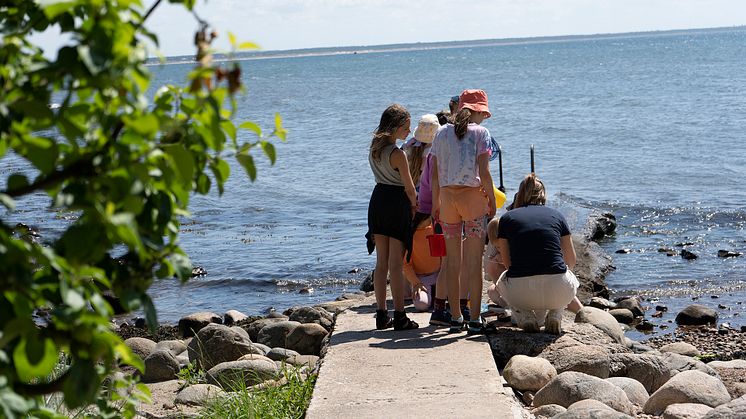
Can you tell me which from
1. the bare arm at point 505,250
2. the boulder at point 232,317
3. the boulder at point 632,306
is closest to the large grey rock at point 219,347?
the bare arm at point 505,250

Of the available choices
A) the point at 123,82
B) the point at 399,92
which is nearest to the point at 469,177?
the point at 123,82

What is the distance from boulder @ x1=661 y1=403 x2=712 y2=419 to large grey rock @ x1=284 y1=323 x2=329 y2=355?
3.91m

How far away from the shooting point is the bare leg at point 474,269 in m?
7.52

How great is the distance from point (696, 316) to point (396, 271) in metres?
5.60

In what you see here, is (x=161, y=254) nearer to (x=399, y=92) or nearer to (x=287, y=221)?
(x=287, y=221)

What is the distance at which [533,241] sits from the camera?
296 inches

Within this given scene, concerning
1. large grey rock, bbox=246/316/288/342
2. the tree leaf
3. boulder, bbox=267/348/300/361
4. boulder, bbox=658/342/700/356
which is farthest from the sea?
boulder, bbox=267/348/300/361

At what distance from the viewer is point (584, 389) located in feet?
21.3

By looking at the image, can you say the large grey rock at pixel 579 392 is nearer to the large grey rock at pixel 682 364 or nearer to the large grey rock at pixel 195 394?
the large grey rock at pixel 682 364

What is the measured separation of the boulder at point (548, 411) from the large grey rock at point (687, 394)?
0.75 meters

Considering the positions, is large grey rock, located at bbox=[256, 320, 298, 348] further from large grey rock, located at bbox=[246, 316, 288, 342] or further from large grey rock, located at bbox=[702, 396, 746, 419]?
large grey rock, located at bbox=[702, 396, 746, 419]

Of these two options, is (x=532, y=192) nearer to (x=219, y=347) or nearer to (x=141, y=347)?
(x=219, y=347)

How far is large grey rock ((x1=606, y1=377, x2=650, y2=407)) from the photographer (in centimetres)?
694

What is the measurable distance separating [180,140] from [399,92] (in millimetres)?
62575
